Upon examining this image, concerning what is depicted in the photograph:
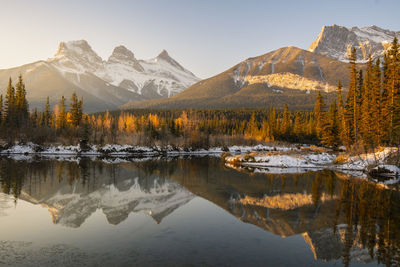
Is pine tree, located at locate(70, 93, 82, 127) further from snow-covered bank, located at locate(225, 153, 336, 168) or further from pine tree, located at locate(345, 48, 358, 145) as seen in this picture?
pine tree, located at locate(345, 48, 358, 145)

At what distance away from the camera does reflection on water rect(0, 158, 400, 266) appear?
1188 centimetres

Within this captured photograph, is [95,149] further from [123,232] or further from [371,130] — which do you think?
[123,232]

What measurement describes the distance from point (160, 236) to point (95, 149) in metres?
66.0

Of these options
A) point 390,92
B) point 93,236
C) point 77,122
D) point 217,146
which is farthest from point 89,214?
point 77,122

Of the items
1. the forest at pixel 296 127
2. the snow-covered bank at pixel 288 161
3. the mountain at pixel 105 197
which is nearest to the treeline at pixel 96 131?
the forest at pixel 296 127

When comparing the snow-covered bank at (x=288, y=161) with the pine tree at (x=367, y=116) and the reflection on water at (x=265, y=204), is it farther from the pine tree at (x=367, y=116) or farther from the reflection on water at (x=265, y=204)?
the reflection on water at (x=265, y=204)

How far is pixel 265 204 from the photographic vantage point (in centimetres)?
1867

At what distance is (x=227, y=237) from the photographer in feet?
42.0

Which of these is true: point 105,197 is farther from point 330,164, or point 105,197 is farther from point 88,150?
point 88,150

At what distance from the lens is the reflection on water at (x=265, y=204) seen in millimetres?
11875

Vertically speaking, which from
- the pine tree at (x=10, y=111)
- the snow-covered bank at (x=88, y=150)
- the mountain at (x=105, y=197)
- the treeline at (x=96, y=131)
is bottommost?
the snow-covered bank at (x=88, y=150)

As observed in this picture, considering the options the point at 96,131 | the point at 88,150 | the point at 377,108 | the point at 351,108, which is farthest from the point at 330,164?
the point at 96,131

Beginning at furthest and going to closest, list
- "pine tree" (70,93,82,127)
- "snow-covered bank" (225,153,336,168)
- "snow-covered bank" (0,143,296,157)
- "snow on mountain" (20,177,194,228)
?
"pine tree" (70,93,82,127) → "snow-covered bank" (0,143,296,157) → "snow-covered bank" (225,153,336,168) → "snow on mountain" (20,177,194,228)

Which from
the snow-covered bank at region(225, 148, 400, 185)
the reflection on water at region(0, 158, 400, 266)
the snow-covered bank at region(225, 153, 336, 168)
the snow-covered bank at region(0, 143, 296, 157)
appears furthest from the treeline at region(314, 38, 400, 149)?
the snow-covered bank at region(0, 143, 296, 157)
